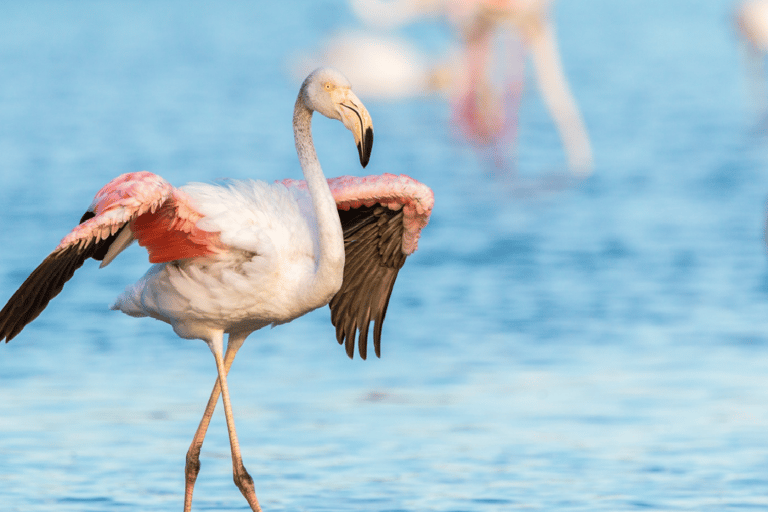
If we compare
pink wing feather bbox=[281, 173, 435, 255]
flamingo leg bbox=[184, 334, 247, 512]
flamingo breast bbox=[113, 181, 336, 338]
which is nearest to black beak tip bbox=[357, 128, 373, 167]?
pink wing feather bbox=[281, 173, 435, 255]

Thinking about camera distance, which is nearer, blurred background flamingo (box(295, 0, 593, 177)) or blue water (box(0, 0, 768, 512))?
blue water (box(0, 0, 768, 512))

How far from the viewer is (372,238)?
20.3 ft

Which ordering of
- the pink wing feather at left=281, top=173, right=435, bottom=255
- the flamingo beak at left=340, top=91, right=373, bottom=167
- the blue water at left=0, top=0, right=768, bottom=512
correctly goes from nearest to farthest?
the flamingo beak at left=340, top=91, right=373, bottom=167, the pink wing feather at left=281, top=173, right=435, bottom=255, the blue water at left=0, top=0, right=768, bottom=512

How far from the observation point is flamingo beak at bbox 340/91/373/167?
5410 mm

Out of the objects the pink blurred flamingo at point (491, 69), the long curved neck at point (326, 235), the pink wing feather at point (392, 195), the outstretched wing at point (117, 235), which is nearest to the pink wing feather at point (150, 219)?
the outstretched wing at point (117, 235)

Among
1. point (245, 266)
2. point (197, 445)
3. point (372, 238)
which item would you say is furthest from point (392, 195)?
point (197, 445)

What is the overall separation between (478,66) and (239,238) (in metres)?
13.7

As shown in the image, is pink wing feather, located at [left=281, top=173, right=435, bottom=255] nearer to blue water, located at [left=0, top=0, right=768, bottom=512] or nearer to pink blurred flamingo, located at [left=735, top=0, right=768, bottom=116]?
blue water, located at [left=0, top=0, right=768, bottom=512]

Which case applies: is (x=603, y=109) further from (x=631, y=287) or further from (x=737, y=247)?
(x=631, y=287)

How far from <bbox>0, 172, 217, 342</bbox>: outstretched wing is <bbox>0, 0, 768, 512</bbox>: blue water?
122 centimetres

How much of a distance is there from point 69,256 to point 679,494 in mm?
2854

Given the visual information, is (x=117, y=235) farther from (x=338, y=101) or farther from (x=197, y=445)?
(x=197, y=445)

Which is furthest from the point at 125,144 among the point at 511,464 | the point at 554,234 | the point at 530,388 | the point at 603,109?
the point at 511,464

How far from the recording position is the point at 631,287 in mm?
10766
